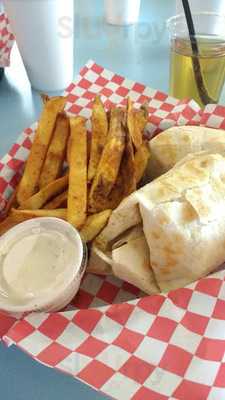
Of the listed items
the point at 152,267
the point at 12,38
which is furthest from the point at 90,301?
the point at 12,38

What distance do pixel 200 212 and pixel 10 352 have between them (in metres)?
0.51

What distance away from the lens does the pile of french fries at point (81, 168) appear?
1062 mm

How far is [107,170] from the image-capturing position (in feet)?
3.48

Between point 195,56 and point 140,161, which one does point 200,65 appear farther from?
point 140,161

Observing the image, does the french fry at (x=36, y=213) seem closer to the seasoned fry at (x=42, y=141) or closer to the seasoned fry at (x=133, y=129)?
the seasoned fry at (x=42, y=141)

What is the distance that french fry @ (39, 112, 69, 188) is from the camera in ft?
3.87

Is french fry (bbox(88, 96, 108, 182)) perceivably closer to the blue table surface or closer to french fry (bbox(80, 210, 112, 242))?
french fry (bbox(80, 210, 112, 242))

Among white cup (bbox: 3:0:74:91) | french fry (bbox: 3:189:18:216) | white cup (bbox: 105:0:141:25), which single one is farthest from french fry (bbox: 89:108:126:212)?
white cup (bbox: 105:0:141:25)

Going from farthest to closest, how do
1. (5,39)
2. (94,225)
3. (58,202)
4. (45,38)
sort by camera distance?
(5,39), (45,38), (58,202), (94,225)

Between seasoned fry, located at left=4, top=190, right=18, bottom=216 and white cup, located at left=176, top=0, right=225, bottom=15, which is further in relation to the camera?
white cup, located at left=176, top=0, right=225, bottom=15

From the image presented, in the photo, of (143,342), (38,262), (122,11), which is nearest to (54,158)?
(38,262)

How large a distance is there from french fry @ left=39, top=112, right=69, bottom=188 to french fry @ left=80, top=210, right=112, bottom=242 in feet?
0.62

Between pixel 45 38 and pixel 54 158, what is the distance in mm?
672

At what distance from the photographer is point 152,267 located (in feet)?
3.28
